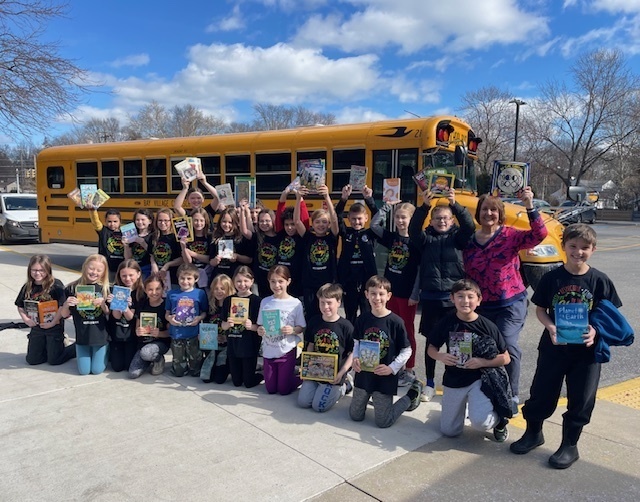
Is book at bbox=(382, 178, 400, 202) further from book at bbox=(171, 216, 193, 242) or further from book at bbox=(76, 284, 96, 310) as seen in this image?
book at bbox=(76, 284, 96, 310)

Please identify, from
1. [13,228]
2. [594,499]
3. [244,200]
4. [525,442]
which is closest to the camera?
[594,499]

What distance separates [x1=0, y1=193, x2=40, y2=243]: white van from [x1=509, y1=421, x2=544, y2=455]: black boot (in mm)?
17565

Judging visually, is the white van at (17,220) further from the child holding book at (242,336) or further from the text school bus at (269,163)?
the child holding book at (242,336)

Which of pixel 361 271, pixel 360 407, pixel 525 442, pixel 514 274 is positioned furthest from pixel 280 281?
pixel 525 442

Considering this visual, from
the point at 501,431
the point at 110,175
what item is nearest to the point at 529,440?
the point at 501,431

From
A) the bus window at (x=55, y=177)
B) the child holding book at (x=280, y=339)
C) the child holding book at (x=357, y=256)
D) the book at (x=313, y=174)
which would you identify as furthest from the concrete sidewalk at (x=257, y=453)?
the bus window at (x=55, y=177)

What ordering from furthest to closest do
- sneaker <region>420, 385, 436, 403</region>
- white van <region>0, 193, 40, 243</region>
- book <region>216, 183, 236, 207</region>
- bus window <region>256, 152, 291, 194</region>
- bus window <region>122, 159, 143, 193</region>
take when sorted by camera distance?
white van <region>0, 193, 40, 243</region> < bus window <region>122, 159, 143, 193</region> < bus window <region>256, 152, 291, 194</region> < book <region>216, 183, 236, 207</region> < sneaker <region>420, 385, 436, 403</region>

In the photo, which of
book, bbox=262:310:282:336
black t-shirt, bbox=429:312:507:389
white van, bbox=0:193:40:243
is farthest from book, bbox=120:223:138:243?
white van, bbox=0:193:40:243

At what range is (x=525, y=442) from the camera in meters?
3.30

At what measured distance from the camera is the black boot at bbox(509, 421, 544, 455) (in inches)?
129

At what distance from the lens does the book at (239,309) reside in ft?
14.6

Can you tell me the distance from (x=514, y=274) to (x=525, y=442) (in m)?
1.20

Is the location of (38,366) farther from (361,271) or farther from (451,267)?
(451,267)

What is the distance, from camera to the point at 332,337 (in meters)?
4.04
